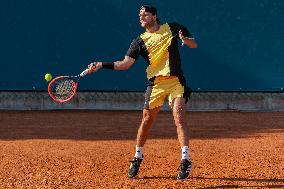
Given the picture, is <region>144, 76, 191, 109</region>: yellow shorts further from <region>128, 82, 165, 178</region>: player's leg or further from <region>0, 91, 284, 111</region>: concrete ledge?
<region>0, 91, 284, 111</region>: concrete ledge

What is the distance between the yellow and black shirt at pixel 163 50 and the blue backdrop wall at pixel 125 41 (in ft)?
27.4

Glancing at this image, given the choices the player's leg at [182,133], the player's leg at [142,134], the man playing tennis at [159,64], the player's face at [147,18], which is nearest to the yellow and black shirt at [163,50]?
the man playing tennis at [159,64]

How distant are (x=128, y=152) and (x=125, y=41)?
7.16m

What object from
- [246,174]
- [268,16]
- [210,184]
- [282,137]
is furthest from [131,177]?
[268,16]

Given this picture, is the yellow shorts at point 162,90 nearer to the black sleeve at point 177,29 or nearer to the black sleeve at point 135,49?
the black sleeve at point 135,49

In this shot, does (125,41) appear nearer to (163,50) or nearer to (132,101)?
(132,101)

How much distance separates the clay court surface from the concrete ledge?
131 centimetres

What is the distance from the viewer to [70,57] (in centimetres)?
1399

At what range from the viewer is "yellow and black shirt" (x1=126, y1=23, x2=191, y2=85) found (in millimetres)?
5457

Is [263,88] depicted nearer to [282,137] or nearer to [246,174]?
[282,137]

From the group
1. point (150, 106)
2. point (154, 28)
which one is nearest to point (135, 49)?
point (154, 28)

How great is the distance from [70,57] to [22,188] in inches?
368

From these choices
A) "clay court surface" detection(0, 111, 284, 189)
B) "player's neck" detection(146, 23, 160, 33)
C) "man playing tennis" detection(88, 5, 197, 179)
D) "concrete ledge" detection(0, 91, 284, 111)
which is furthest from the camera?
"concrete ledge" detection(0, 91, 284, 111)

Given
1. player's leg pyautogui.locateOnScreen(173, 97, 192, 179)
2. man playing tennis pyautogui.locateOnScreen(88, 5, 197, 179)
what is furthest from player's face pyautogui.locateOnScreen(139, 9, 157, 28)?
player's leg pyautogui.locateOnScreen(173, 97, 192, 179)
